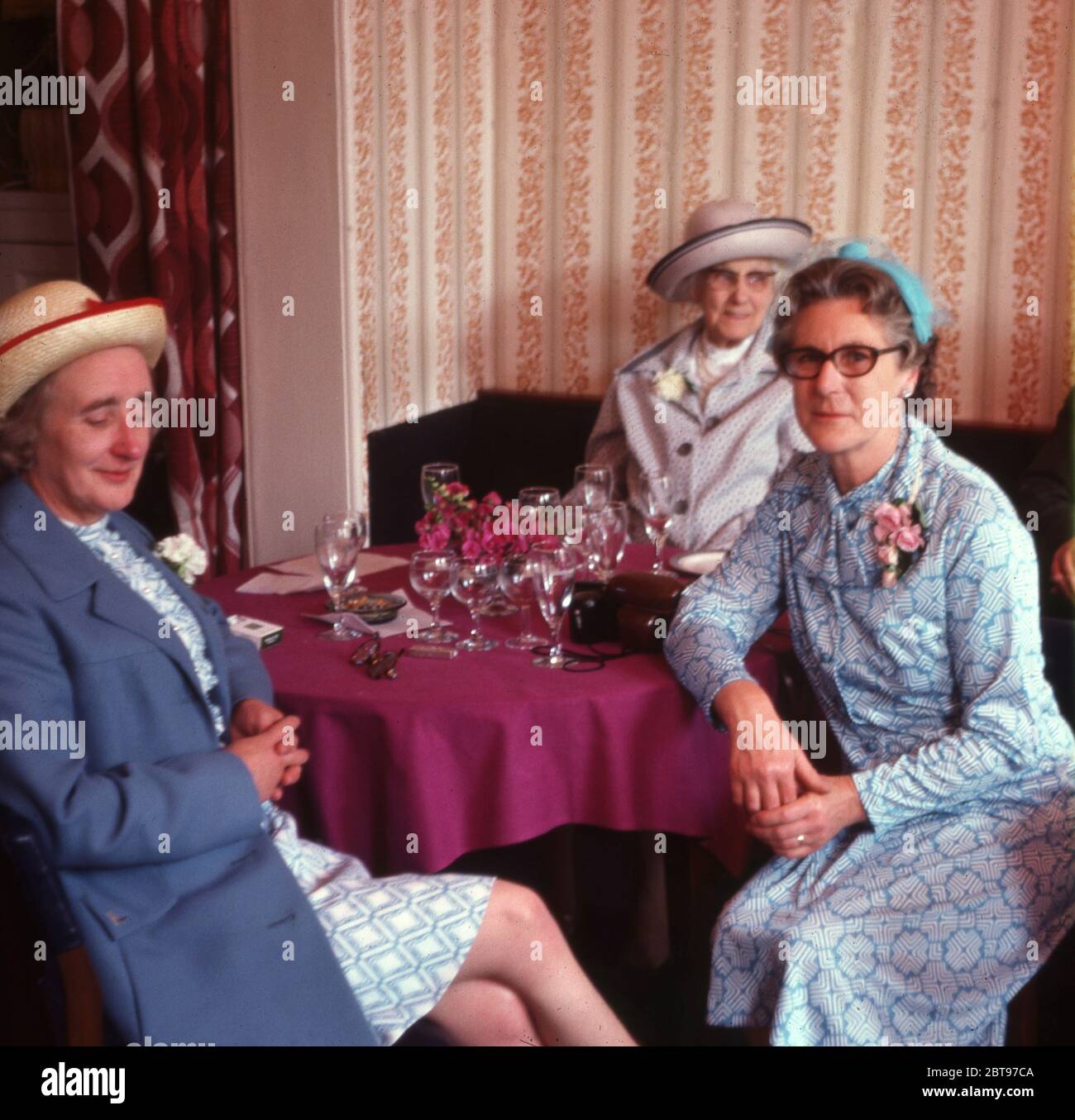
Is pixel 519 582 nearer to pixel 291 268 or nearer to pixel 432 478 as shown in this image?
pixel 432 478

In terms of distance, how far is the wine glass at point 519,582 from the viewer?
6.97 ft

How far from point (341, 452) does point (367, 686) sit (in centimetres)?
215

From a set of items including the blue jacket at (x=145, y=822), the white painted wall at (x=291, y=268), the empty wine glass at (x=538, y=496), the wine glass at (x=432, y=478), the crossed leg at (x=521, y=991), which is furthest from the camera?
the white painted wall at (x=291, y=268)

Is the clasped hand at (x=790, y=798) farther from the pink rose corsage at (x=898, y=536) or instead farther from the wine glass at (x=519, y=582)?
the wine glass at (x=519, y=582)

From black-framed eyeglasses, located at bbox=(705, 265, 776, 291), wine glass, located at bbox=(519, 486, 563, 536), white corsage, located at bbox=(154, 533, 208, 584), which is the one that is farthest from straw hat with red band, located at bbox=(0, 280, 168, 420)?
black-framed eyeglasses, located at bbox=(705, 265, 776, 291)

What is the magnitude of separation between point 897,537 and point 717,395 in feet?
5.22

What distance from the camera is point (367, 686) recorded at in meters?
2.00

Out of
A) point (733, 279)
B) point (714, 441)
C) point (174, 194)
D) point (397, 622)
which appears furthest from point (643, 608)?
point (174, 194)

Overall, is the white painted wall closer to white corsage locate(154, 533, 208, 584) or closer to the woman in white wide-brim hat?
the woman in white wide-brim hat

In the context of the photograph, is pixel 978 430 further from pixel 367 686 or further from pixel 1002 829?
pixel 367 686

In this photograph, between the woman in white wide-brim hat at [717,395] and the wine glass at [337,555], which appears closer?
the wine glass at [337,555]

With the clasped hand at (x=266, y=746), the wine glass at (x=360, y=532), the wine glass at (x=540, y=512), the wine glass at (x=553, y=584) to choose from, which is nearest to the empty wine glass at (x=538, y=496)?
the wine glass at (x=540, y=512)

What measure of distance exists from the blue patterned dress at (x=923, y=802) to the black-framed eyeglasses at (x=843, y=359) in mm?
133

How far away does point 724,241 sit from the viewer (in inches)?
137
